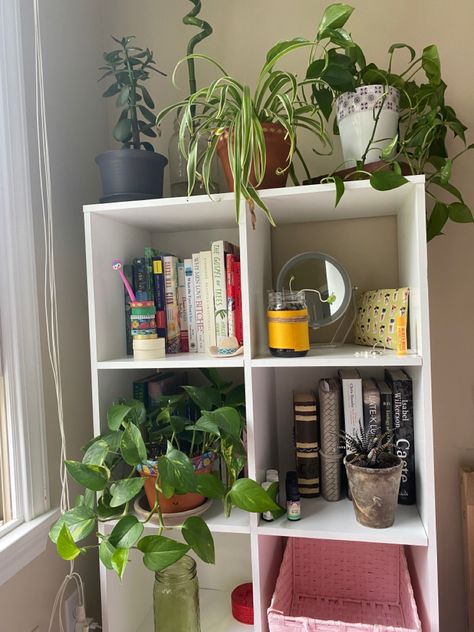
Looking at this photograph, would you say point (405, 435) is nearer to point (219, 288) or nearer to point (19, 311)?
point (219, 288)

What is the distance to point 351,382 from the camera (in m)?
1.24

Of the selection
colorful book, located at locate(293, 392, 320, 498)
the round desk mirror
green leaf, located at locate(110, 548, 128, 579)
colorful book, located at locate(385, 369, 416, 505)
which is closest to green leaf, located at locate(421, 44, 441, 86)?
the round desk mirror

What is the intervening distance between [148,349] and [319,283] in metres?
0.48

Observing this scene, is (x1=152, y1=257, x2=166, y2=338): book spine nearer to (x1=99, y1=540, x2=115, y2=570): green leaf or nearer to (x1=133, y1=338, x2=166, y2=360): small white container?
(x1=133, y1=338, x2=166, y2=360): small white container

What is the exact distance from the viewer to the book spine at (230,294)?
124cm

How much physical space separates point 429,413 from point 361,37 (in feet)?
3.43

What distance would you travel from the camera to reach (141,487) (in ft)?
3.43

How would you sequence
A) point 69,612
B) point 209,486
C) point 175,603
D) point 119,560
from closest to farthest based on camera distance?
point 119,560, point 209,486, point 175,603, point 69,612

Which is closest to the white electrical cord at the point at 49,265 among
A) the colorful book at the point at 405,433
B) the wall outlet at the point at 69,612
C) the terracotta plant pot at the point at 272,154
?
the wall outlet at the point at 69,612

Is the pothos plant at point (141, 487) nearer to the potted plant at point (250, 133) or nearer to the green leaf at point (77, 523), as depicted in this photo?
the green leaf at point (77, 523)

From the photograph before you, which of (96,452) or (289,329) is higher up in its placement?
(289,329)

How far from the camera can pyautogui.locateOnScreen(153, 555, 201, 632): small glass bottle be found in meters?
1.18

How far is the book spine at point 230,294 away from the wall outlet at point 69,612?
0.79m

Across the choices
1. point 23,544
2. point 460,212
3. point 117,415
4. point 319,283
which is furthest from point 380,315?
point 23,544
